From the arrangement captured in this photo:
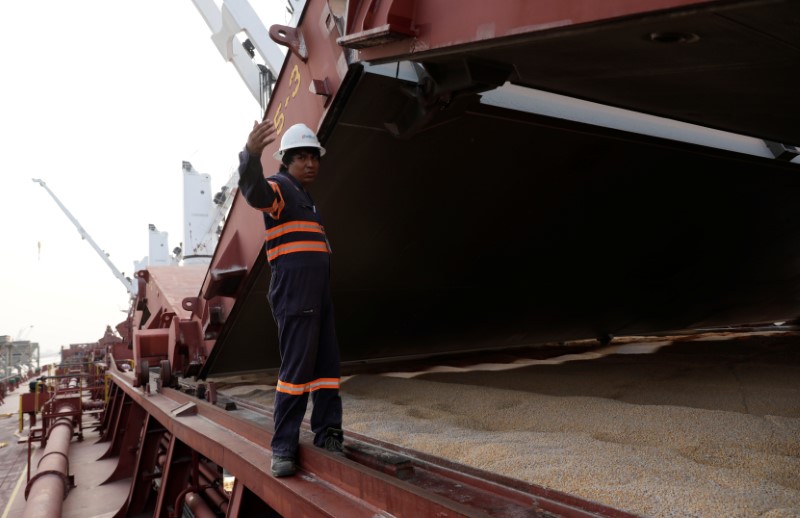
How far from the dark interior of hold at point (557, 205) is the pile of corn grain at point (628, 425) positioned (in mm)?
930

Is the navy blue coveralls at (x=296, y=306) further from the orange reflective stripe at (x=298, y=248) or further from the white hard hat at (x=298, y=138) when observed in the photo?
the white hard hat at (x=298, y=138)

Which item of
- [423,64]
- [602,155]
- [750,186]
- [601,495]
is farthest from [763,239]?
[601,495]

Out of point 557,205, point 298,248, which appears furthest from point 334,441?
point 557,205

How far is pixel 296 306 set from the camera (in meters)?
2.02

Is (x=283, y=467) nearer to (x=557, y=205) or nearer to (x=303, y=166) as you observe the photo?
(x=303, y=166)

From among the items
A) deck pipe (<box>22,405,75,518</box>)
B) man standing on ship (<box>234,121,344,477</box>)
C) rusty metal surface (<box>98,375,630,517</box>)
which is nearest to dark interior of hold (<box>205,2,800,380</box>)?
man standing on ship (<box>234,121,344,477</box>)

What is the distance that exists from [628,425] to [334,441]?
1.21 meters

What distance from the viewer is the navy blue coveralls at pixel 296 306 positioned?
2.03 meters

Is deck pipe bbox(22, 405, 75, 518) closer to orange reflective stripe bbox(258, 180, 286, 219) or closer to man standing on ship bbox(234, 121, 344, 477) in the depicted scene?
man standing on ship bbox(234, 121, 344, 477)

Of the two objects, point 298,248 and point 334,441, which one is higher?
point 298,248

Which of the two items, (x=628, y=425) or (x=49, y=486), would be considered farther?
(x=49, y=486)

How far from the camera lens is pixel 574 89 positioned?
2.44 meters

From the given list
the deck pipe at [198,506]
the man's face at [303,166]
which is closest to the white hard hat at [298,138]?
the man's face at [303,166]

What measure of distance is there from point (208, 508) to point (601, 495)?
2.78 m
